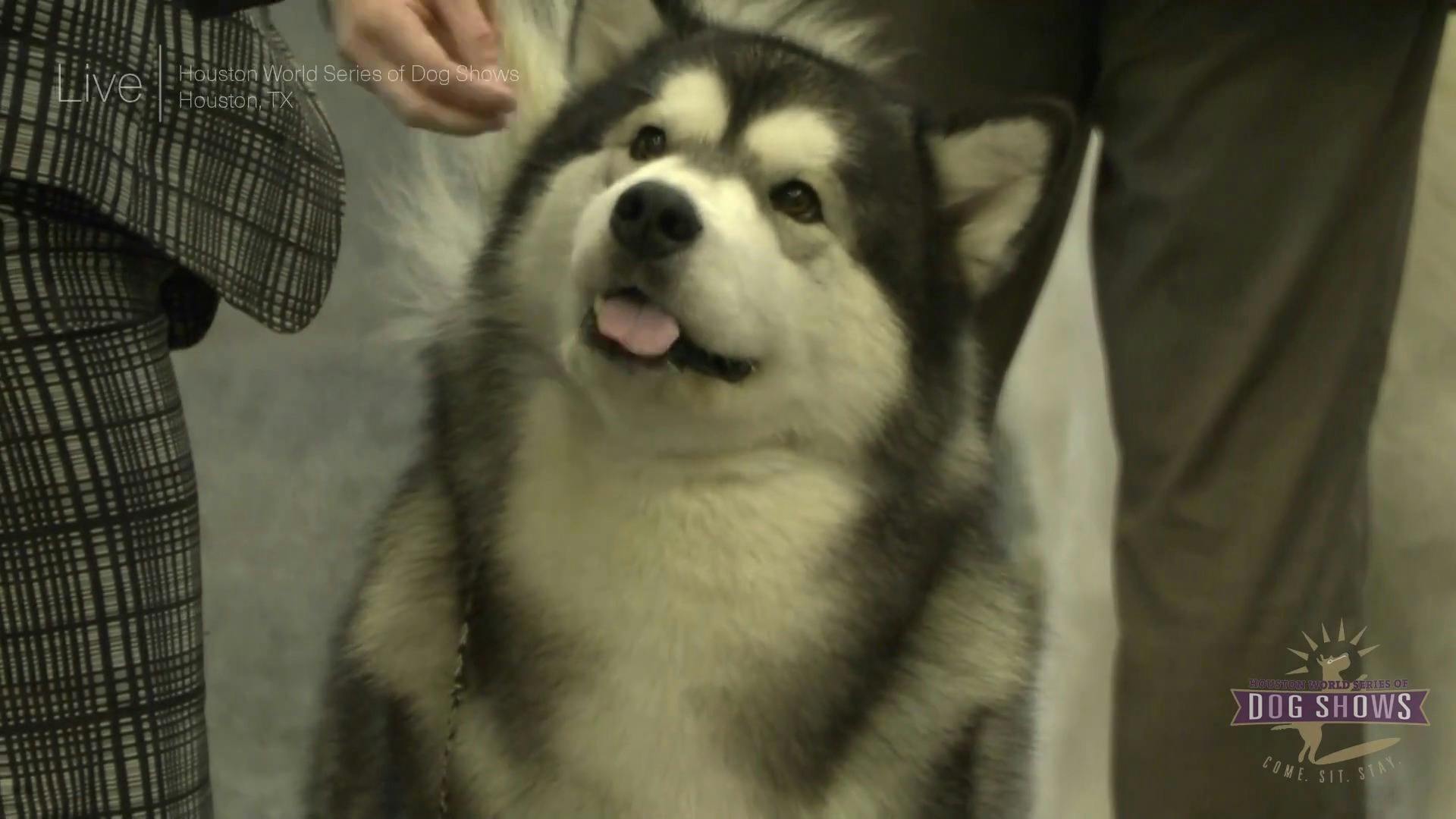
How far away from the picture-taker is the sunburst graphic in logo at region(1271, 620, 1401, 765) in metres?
0.89

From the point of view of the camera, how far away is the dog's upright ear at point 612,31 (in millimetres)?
897

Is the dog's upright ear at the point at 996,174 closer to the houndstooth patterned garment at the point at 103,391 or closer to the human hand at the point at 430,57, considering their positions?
the human hand at the point at 430,57

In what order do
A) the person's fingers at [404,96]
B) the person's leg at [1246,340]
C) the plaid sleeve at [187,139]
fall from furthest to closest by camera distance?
the person's leg at [1246,340] < the person's fingers at [404,96] < the plaid sleeve at [187,139]

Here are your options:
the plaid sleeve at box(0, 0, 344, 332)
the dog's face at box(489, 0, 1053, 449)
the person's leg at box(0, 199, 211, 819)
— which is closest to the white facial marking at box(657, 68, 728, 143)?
the dog's face at box(489, 0, 1053, 449)

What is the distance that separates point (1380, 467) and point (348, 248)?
2.78ft

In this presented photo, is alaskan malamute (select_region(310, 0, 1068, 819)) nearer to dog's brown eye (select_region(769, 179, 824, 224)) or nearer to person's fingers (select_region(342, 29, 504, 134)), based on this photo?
dog's brown eye (select_region(769, 179, 824, 224))

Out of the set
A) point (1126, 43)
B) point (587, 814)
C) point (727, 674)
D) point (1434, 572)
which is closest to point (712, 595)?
point (727, 674)

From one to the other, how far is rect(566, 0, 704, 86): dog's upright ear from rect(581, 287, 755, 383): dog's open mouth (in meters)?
0.23

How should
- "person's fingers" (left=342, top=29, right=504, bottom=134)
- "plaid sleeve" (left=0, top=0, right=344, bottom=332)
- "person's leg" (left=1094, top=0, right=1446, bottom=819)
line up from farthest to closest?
"person's leg" (left=1094, top=0, right=1446, bottom=819)
"person's fingers" (left=342, top=29, right=504, bottom=134)
"plaid sleeve" (left=0, top=0, right=344, bottom=332)

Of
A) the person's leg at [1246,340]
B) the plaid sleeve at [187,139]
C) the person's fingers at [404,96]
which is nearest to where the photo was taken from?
the plaid sleeve at [187,139]

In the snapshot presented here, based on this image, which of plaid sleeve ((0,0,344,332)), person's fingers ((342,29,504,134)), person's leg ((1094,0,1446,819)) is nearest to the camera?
plaid sleeve ((0,0,344,332))

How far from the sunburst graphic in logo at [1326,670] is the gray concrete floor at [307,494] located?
99 millimetres

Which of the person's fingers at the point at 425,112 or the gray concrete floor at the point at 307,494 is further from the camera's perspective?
the gray concrete floor at the point at 307,494

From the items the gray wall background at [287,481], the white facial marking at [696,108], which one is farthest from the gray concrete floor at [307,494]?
the white facial marking at [696,108]
